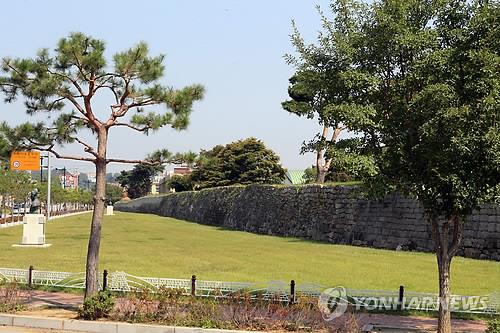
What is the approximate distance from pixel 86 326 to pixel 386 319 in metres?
5.28

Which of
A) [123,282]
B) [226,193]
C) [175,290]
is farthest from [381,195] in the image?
[226,193]

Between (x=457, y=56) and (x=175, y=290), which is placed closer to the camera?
(x=457, y=56)

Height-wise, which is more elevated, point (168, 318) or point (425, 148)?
point (425, 148)

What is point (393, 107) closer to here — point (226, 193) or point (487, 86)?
point (487, 86)

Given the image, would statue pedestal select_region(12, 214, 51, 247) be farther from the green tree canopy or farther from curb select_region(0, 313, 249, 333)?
the green tree canopy

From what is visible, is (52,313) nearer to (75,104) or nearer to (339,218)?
(75,104)

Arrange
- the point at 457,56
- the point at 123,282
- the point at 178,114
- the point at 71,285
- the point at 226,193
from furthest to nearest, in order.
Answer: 1. the point at 226,193
2. the point at 71,285
3. the point at 123,282
4. the point at 178,114
5. the point at 457,56

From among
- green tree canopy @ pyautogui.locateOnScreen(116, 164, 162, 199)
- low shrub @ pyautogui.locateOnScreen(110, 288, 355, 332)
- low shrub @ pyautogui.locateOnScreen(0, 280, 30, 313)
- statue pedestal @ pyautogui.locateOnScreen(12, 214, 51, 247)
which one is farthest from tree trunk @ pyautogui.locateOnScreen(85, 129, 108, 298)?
green tree canopy @ pyautogui.locateOnScreen(116, 164, 162, 199)

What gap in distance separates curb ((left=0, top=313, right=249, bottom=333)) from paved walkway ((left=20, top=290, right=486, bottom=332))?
1.27 meters

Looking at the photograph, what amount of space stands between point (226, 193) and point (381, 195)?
44096mm

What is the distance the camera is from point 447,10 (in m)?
9.16

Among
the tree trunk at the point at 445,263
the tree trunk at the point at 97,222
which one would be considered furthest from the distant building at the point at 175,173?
the tree trunk at the point at 445,263

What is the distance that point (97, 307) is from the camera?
10195 mm

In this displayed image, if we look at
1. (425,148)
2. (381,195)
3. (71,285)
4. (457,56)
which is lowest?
(71,285)
